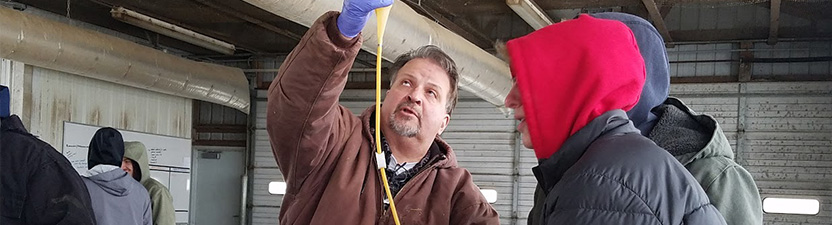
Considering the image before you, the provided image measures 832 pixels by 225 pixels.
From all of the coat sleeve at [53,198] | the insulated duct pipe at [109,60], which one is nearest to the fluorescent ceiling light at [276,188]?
the insulated duct pipe at [109,60]

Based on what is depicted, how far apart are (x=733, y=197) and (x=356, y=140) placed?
1.06 metres

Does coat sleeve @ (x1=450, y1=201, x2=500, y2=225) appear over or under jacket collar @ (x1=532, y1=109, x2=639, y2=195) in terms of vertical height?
under

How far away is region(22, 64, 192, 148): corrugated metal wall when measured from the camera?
7.67 m

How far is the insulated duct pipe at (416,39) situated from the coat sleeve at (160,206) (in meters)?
1.52

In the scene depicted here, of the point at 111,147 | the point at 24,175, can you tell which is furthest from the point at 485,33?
the point at 24,175

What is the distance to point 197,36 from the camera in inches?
356

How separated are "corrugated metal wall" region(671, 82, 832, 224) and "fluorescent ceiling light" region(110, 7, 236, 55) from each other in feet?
21.3

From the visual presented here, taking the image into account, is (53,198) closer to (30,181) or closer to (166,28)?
(30,181)

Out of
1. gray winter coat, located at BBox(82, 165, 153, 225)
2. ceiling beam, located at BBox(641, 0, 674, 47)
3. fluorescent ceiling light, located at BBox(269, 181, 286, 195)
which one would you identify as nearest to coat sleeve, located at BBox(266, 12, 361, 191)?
gray winter coat, located at BBox(82, 165, 153, 225)

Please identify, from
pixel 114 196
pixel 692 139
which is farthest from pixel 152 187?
pixel 692 139

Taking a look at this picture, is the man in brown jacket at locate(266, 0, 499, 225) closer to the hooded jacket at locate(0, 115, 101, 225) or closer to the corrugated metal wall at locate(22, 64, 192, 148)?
the hooded jacket at locate(0, 115, 101, 225)

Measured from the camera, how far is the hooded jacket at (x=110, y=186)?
3.72m

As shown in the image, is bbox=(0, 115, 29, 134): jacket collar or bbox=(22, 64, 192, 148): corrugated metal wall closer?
bbox=(0, 115, 29, 134): jacket collar

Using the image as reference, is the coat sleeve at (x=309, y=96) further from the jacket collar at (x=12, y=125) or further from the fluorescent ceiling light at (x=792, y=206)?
the fluorescent ceiling light at (x=792, y=206)
